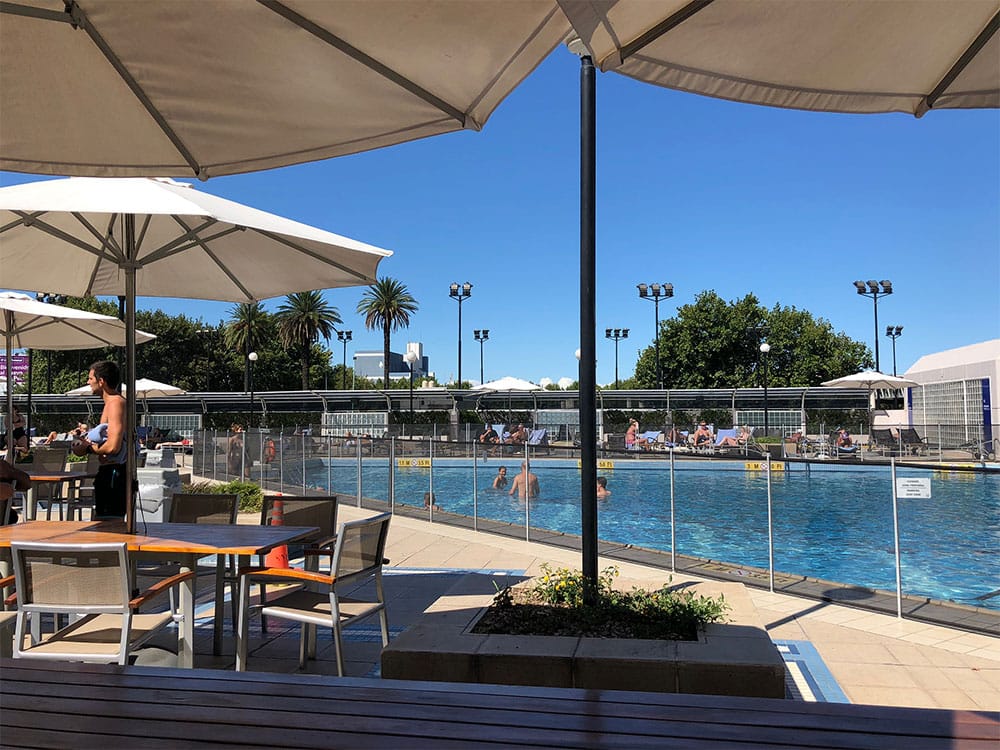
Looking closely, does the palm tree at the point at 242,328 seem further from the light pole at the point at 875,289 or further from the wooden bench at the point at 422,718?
the wooden bench at the point at 422,718

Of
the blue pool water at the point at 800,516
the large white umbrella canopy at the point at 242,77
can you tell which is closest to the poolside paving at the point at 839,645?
the blue pool water at the point at 800,516

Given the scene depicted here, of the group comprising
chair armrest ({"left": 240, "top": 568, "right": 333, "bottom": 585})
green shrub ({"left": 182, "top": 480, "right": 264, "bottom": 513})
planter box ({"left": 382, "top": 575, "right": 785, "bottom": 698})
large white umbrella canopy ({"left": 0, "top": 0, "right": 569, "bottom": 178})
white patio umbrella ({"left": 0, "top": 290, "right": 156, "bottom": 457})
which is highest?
large white umbrella canopy ({"left": 0, "top": 0, "right": 569, "bottom": 178})

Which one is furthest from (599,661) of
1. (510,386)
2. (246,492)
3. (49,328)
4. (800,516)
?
(510,386)

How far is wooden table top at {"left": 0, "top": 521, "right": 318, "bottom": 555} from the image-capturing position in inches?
167

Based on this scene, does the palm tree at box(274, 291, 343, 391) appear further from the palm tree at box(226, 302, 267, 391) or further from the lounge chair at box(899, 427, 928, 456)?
the lounge chair at box(899, 427, 928, 456)

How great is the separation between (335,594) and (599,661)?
1.66 m

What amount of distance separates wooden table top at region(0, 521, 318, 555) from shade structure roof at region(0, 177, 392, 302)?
1744 millimetres

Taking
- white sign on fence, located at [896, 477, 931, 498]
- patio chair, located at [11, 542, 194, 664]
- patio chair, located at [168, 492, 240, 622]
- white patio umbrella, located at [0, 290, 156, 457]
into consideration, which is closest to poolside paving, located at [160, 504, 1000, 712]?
patio chair, located at [168, 492, 240, 622]

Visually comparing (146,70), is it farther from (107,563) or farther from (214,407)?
(214,407)

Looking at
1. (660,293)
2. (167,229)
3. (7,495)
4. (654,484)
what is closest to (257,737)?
(7,495)

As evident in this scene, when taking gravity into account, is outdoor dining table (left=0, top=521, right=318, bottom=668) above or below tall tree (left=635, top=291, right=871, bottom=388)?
below

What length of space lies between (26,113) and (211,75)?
0.94 m

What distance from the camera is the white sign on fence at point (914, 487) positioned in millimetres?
6520

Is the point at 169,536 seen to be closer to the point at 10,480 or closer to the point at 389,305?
the point at 10,480
